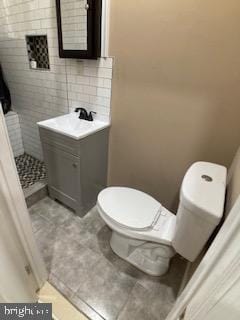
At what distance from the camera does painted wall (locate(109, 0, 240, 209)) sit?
0.96 meters

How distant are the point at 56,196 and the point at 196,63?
1.54 metres

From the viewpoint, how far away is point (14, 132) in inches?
87.9

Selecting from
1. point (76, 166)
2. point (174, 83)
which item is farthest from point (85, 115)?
point (174, 83)

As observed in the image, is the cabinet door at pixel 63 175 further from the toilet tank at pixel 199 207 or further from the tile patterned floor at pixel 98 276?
the toilet tank at pixel 199 207

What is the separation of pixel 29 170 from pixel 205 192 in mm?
1930

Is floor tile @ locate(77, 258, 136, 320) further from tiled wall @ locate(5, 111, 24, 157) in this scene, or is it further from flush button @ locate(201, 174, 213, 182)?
tiled wall @ locate(5, 111, 24, 157)

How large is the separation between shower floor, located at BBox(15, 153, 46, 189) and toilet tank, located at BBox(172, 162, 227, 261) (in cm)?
153

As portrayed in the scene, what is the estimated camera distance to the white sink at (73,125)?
50.8 inches

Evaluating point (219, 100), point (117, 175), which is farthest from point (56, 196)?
→ point (219, 100)

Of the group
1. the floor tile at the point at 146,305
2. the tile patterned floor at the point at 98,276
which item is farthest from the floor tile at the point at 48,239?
the floor tile at the point at 146,305

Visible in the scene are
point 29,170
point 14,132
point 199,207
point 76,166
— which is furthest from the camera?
point 14,132

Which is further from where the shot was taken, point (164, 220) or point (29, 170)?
point (29, 170)

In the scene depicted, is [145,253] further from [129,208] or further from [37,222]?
[37,222]

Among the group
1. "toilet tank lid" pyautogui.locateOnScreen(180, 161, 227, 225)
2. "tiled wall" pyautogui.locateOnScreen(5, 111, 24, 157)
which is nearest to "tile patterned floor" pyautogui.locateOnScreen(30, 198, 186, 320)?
"toilet tank lid" pyautogui.locateOnScreen(180, 161, 227, 225)
